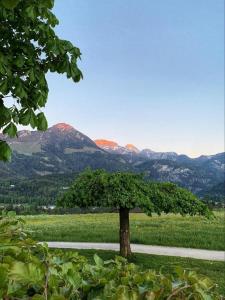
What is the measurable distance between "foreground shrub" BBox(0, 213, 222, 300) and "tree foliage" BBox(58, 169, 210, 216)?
58.9ft

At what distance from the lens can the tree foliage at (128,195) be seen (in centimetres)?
2069

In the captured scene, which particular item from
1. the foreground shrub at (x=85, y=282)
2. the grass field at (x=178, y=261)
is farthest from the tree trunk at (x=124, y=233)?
the foreground shrub at (x=85, y=282)

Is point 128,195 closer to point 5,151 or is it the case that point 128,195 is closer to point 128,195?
point 128,195

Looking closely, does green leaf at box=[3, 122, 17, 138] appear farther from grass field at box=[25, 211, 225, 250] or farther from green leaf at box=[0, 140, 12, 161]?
grass field at box=[25, 211, 225, 250]

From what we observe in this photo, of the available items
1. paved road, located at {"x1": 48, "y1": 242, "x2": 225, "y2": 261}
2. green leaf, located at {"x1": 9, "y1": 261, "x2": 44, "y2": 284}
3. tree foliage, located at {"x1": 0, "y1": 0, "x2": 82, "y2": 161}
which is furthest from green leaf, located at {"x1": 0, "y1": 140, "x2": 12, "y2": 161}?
paved road, located at {"x1": 48, "y1": 242, "x2": 225, "y2": 261}

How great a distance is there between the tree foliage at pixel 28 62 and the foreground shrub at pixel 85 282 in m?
3.71

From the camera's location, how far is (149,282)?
7.65 feet

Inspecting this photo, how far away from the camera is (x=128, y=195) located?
67.8 feet

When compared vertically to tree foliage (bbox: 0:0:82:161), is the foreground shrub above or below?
below

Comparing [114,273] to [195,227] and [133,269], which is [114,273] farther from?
[195,227]

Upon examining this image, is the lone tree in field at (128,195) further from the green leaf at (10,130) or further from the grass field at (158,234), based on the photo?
the green leaf at (10,130)

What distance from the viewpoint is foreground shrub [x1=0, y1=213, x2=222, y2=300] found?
1938 mm

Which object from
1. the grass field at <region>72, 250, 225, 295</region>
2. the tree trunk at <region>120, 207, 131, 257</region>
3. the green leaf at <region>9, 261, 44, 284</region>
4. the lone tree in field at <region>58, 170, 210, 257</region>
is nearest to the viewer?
the green leaf at <region>9, 261, 44, 284</region>

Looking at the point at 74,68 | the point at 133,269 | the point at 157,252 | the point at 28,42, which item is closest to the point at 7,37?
the point at 28,42
